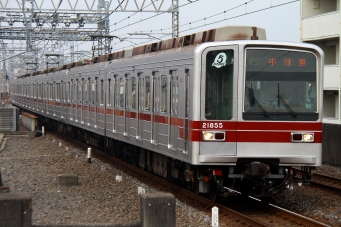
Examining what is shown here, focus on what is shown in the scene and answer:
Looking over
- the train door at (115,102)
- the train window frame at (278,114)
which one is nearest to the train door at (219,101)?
the train window frame at (278,114)

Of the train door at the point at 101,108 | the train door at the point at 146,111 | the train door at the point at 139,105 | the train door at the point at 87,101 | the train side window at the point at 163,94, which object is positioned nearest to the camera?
the train side window at the point at 163,94

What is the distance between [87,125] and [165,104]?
918cm

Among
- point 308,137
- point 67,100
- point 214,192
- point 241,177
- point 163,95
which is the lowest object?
point 214,192

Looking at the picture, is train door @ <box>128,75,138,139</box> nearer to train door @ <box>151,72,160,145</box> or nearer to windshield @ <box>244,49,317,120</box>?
train door @ <box>151,72,160,145</box>

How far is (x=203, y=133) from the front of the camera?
10.2 m

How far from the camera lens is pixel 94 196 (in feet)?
40.7

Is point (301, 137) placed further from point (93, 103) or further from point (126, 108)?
point (93, 103)

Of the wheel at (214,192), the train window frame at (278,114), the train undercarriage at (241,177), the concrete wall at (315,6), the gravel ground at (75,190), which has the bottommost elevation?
the gravel ground at (75,190)

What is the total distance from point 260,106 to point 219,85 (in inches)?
27.3

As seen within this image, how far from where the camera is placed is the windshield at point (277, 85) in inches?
401

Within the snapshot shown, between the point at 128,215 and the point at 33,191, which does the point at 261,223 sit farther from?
the point at 33,191

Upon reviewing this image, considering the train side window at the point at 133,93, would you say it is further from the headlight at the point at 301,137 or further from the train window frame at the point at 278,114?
the headlight at the point at 301,137

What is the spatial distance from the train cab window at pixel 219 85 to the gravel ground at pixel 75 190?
1.57 m

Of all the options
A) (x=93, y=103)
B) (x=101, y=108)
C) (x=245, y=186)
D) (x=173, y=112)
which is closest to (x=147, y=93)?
(x=173, y=112)
